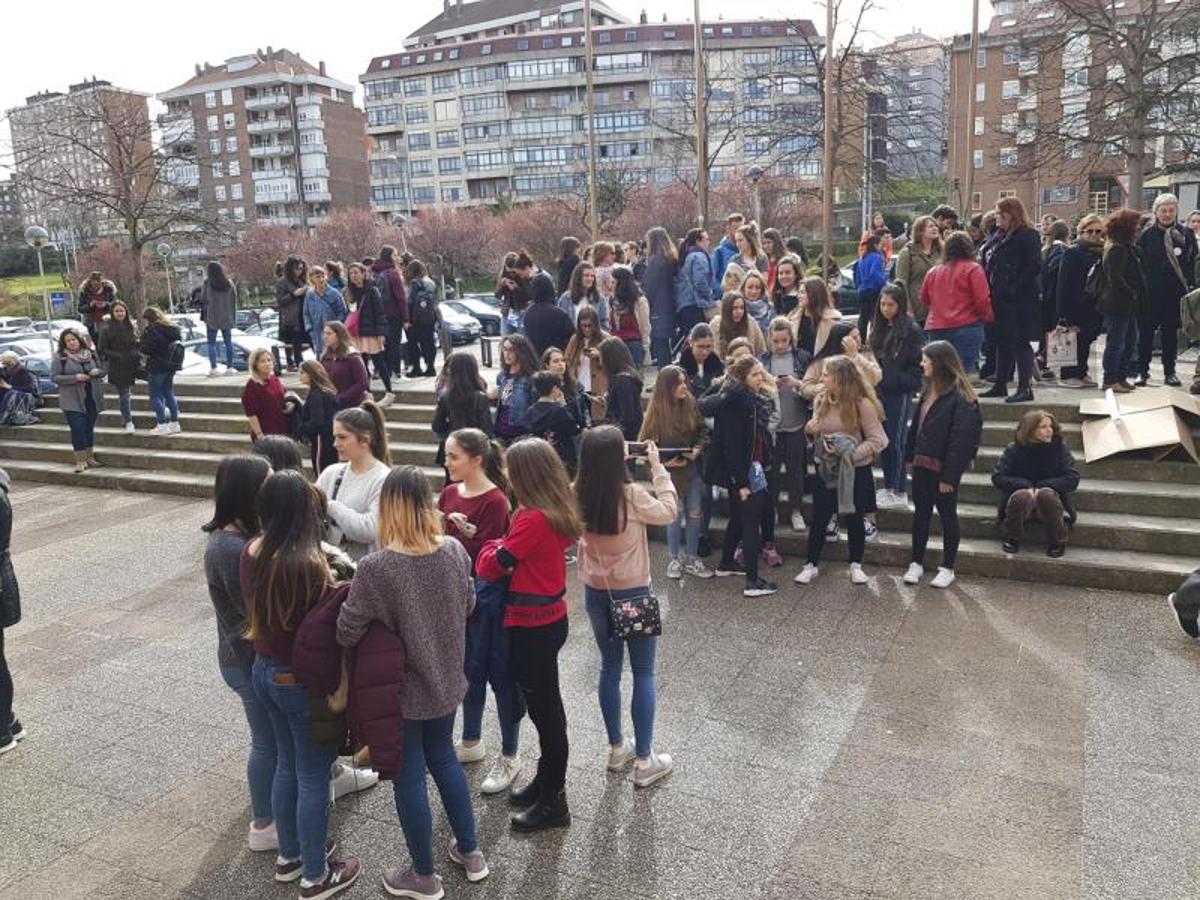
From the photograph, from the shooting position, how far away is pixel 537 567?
4094 mm

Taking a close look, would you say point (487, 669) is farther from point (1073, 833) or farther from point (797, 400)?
point (797, 400)

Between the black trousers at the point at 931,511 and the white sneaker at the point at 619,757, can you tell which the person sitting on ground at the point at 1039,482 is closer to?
the black trousers at the point at 931,511

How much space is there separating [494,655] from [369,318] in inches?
347

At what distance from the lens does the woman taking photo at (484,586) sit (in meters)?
4.38

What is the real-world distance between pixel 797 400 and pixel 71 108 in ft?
86.9

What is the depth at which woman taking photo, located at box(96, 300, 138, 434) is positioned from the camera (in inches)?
512

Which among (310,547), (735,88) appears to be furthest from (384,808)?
(735,88)

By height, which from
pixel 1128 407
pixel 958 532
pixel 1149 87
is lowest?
pixel 958 532

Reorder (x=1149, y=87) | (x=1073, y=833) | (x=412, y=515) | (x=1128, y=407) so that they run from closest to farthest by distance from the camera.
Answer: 1. (x=412, y=515)
2. (x=1073, y=833)
3. (x=1128, y=407)
4. (x=1149, y=87)

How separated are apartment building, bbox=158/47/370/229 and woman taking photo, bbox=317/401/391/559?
82.7 meters

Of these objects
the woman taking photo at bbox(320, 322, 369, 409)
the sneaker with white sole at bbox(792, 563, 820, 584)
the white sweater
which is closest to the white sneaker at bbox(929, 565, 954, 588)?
the sneaker with white sole at bbox(792, 563, 820, 584)

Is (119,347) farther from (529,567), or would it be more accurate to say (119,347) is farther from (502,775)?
(529,567)

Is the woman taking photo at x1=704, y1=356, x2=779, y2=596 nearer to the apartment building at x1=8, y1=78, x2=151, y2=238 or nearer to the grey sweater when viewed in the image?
the grey sweater

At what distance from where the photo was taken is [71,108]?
26359mm
